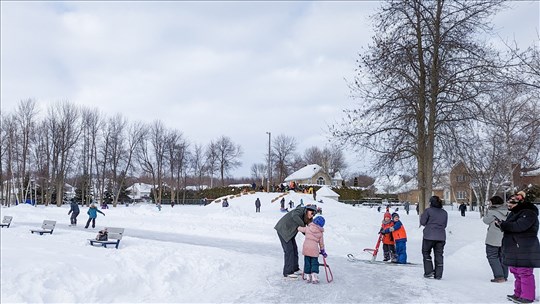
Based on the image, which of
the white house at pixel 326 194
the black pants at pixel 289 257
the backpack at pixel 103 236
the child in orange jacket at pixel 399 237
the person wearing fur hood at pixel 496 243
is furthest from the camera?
the white house at pixel 326 194

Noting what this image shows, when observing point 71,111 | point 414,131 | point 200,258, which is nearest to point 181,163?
point 71,111

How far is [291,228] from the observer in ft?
31.1

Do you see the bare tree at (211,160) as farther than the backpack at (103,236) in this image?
Yes

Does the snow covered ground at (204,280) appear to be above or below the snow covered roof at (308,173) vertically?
below

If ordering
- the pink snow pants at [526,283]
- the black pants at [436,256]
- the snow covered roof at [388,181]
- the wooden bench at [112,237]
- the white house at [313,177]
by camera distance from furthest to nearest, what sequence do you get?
the white house at [313,177] < the snow covered roof at [388,181] < the wooden bench at [112,237] < the black pants at [436,256] < the pink snow pants at [526,283]

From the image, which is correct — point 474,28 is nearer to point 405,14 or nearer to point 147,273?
point 405,14

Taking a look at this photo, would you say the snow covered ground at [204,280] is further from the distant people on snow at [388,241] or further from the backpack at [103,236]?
the backpack at [103,236]

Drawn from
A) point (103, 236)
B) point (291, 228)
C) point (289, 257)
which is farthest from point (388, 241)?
point (103, 236)

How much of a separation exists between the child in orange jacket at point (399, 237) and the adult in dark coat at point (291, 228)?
3.35 metres

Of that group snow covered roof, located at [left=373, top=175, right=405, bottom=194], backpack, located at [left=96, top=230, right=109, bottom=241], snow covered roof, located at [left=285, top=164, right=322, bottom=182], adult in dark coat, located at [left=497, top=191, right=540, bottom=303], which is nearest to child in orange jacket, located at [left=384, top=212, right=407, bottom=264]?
adult in dark coat, located at [left=497, top=191, right=540, bottom=303]

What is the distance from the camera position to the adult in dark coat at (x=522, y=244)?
22.3ft

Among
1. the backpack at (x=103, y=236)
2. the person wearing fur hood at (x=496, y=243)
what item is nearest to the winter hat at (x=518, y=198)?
the person wearing fur hood at (x=496, y=243)

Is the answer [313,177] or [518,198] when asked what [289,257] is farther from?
[313,177]

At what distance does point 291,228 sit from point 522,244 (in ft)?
14.5
